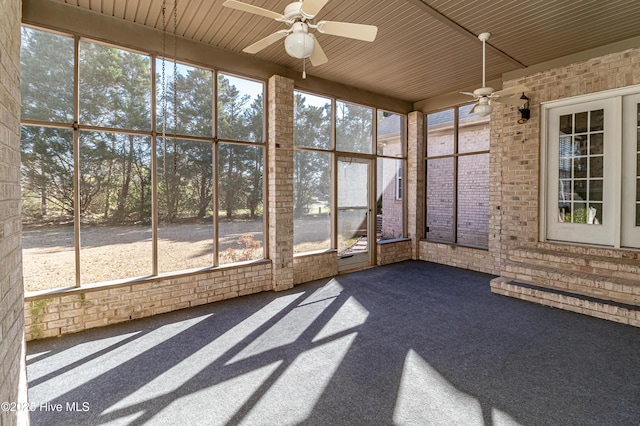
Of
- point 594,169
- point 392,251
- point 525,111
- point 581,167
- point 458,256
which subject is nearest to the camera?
point 594,169

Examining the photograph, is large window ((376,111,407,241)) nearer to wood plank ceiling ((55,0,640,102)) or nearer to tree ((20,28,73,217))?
wood plank ceiling ((55,0,640,102))

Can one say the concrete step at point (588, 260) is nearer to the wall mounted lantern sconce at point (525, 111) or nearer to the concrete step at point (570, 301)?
the concrete step at point (570, 301)

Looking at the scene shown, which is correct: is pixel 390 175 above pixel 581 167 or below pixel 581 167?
above

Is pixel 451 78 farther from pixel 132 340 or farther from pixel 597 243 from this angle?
pixel 132 340

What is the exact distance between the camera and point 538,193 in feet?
17.4

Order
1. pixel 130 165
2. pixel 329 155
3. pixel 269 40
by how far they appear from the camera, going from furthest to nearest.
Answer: pixel 329 155, pixel 130 165, pixel 269 40

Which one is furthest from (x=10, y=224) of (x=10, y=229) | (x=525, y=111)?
(x=525, y=111)

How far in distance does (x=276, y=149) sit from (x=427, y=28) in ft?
8.93

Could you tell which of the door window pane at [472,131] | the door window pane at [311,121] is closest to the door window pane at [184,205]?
the door window pane at [311,121]

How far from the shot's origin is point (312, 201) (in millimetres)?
5898

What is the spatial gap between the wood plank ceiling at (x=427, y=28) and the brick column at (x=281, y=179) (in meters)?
0.56

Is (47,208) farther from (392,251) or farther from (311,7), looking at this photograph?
(392,251)

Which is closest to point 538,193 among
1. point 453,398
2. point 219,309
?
point 453,398

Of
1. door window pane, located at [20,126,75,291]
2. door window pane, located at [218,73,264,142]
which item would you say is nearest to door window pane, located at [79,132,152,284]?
door window pane, located at [20,126,75,291]
